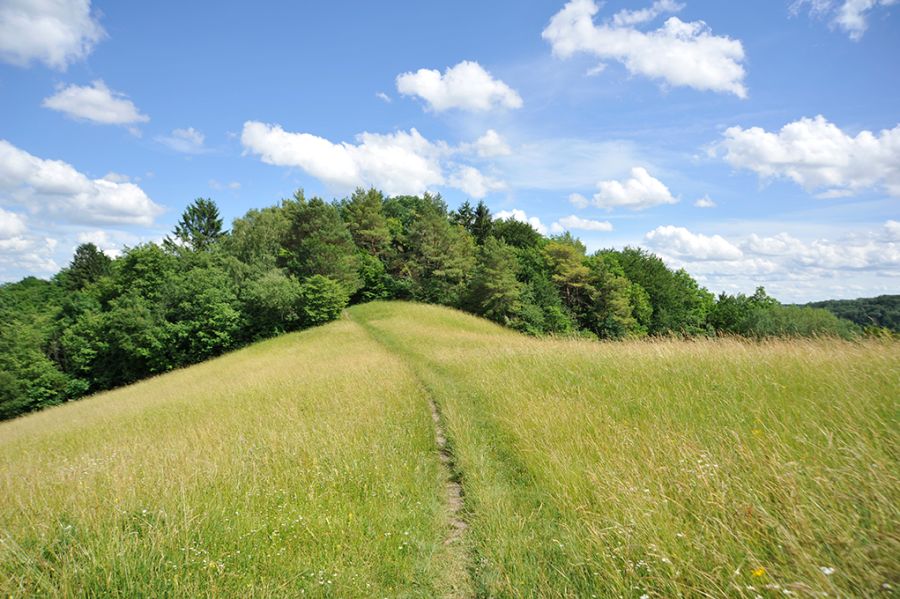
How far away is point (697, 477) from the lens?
382 cm

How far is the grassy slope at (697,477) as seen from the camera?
278 centimetres

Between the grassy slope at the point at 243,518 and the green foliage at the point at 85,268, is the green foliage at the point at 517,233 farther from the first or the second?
the green foliage at the point at 85,268

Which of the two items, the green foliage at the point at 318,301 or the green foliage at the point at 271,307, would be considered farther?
the green foliage at the point at 318,301

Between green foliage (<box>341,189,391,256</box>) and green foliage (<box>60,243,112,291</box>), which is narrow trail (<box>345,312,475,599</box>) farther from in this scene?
green foliage (<box>60,243,112,291</box>)

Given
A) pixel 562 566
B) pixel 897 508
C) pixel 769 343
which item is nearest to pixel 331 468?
pixel 562 566

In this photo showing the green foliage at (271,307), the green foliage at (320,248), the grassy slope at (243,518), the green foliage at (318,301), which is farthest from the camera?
the green foliage at (320,248)

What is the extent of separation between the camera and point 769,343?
8656 mm

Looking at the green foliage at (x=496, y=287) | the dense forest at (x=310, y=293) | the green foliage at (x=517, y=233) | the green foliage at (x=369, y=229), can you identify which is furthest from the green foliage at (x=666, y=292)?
the green foliage at (x=369, y=229)

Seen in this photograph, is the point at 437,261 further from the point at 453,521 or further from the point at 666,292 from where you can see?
the point at 453,521

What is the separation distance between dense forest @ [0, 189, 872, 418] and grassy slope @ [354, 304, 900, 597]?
90.3ft

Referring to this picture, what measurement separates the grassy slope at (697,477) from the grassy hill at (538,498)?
0.08ft

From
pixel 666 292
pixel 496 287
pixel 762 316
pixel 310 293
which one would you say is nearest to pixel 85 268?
pixel 310 293

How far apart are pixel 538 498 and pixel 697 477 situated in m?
1.84

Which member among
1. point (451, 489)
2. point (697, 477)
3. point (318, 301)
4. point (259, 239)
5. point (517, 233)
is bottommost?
point (451, 489)
